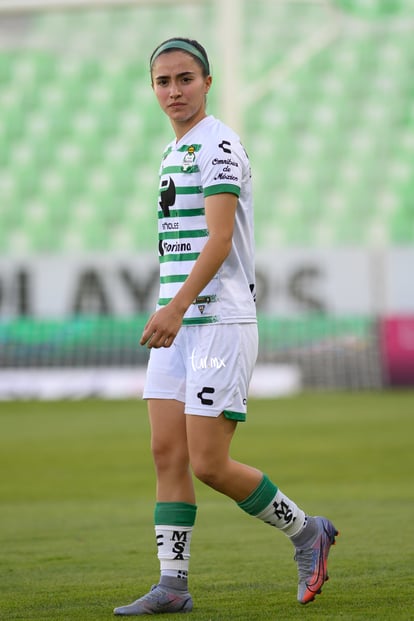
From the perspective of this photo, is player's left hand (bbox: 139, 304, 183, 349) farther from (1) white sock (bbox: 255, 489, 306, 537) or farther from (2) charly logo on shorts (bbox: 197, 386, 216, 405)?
(1) white sock (bbox: 255, 489, 306, 537)

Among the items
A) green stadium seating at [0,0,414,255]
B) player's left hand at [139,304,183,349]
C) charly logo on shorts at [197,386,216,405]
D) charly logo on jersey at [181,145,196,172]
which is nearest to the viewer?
player's left hand at [139,304,183,349]

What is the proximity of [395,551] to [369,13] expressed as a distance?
17402 mm

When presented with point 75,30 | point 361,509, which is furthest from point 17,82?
point 361,509

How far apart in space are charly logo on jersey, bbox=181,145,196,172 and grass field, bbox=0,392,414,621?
1.40 metres

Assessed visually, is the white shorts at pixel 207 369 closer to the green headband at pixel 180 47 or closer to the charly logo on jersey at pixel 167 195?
the charly logo on jersey at pixel 167 195

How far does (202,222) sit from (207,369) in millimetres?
471

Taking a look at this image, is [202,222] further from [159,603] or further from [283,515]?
[159,603]

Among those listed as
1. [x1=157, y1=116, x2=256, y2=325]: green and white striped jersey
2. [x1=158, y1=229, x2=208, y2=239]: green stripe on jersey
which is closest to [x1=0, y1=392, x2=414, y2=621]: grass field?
[x1=157, y1=116, x2=256, y2=325]: green and white striped jersey

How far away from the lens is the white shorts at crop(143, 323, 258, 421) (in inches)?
165

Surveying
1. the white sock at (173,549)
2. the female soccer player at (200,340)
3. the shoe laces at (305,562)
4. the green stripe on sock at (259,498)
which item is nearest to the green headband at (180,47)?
the female soccer player at (200,340)

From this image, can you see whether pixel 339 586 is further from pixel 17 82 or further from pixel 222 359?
pixel 17 82

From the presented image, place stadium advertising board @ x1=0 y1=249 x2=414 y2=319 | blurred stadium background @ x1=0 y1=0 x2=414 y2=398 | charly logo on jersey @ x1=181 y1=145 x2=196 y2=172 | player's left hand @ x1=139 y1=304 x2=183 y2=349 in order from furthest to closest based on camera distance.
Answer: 1. blurred stadium background @ x1=0 y1=0 x2=414 y2=398
2. stadium advertising board @ x1=0 y1=249 x2=414 y2=319
3. charly logo on jersey @ x1=181 y1=145 x2=196 y2=172
4. player's left hand @ x1=139 y1=304 x2=183 y2=349

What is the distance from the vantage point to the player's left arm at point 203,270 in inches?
159

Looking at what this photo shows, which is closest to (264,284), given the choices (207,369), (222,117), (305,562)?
(222,117)
